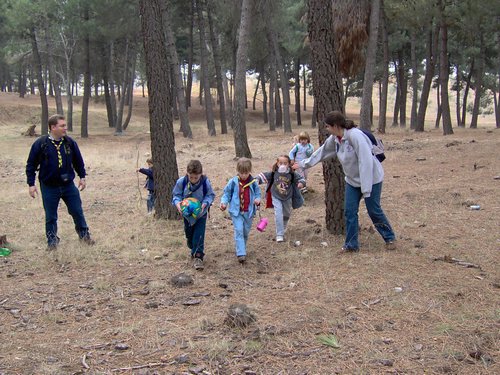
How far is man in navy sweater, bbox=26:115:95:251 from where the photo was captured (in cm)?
631

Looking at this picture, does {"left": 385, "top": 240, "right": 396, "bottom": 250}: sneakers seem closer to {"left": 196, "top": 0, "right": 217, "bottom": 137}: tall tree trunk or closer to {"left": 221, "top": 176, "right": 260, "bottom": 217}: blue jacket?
{"left": 221, "top": 176, "right": 260, "bottom": 217}: blue jacket

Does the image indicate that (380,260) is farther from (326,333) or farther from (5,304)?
(5,304)

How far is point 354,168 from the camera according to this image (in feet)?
18.9

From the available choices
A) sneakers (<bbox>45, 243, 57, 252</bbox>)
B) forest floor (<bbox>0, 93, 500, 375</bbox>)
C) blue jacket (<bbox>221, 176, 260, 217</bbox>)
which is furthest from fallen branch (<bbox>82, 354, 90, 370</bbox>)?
sneakers (<bbox>45, 243, 57, 252</bbox>)

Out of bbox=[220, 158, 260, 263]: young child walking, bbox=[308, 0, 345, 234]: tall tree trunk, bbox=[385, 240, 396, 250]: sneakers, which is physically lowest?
bbox=[385, 240, 396, 250]: sneakers

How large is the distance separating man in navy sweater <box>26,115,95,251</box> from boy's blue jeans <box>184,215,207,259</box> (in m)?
1.67

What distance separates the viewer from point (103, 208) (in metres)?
10.1

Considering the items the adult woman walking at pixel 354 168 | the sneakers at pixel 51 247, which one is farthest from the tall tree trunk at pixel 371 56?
the sneakers at pixel 51 247

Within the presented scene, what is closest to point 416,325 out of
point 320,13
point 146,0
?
point 320,13

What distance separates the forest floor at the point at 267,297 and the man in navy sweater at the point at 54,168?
1.60 ft

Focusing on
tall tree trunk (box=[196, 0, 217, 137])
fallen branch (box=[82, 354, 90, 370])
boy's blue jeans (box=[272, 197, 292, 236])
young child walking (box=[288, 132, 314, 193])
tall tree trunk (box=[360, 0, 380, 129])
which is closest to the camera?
fallen branch (box=[82, 354, 90, 370])

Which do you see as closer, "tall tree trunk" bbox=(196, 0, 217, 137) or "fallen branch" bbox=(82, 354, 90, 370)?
"fallen branch" bbox=(82, 354, 90, 370)

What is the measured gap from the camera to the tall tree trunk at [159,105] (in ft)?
25.7

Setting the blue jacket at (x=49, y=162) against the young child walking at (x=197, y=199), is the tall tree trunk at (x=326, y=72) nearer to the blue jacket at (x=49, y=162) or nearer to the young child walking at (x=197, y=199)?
the young child walking at (x=197, y=199)
